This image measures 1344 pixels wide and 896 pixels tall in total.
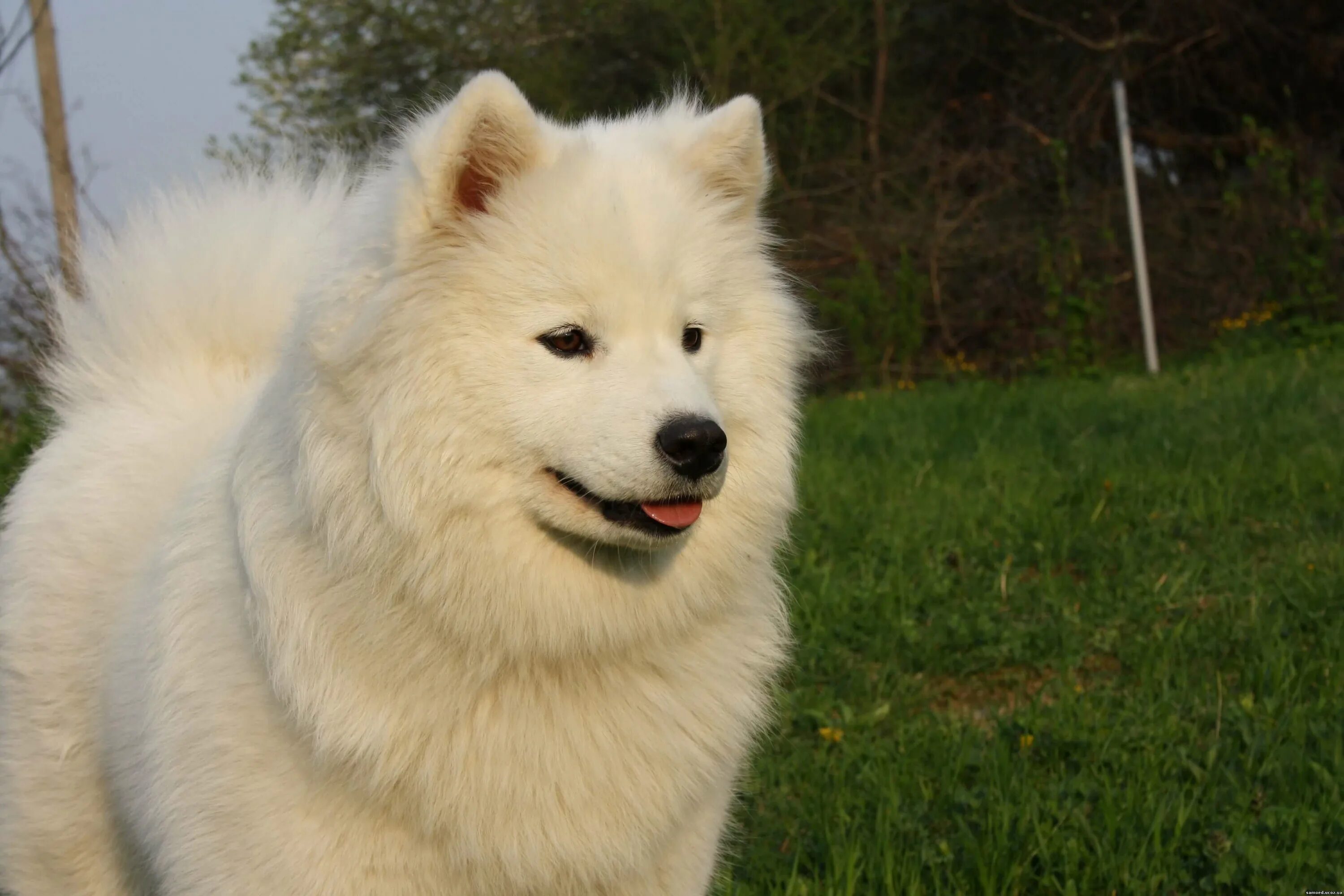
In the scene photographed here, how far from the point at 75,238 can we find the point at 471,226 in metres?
1.91

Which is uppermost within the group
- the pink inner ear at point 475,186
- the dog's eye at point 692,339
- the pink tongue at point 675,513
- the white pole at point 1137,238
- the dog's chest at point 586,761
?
the pink inner ear at point 475,186

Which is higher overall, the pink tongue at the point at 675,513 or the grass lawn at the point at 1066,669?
the pink tongue at the point at 675,513

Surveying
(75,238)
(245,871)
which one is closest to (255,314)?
(75,238)

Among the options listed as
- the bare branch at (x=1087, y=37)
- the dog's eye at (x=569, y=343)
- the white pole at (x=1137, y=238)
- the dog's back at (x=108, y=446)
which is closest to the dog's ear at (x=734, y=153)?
the dog's eye at (x=569, y=343)

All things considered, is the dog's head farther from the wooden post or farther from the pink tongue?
the wooden post

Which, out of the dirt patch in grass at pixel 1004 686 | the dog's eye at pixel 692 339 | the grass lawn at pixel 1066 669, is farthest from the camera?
the dirt patch in grass at pixel 1004 686

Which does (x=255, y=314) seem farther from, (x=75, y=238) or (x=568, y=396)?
(x=568, y=396)

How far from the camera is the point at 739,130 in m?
2.70

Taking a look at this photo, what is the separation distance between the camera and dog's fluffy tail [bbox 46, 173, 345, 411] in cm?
315

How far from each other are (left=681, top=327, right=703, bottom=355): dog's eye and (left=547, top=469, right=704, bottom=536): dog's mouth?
354 mm

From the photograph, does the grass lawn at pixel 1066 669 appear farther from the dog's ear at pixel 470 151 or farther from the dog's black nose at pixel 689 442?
the dog's ear at pixel 470 151

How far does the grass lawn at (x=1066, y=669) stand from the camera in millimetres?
2867

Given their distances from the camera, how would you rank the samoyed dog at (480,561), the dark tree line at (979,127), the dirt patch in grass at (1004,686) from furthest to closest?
the dark tree line at (979,127)
the dirt patch in grass at (1004,686)
the samoyed dog at (480,561)

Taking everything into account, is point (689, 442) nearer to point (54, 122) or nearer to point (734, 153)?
point (734, 153)
